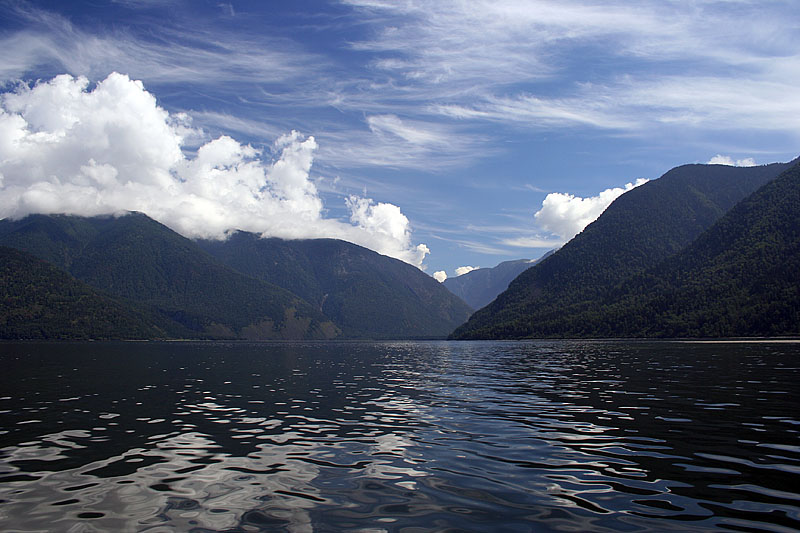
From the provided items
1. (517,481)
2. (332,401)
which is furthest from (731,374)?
(517,481)

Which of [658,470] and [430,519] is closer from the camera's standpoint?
[430,519]

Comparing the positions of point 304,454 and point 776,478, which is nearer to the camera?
point 776,478

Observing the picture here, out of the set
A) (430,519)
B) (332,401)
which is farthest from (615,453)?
(332,401)

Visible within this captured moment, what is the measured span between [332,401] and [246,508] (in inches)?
1048

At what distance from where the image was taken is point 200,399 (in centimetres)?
4309

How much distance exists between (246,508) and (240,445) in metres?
9.91

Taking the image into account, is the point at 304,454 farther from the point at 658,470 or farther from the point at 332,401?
the point at 332,401

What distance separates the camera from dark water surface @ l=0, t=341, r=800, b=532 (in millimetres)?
14352

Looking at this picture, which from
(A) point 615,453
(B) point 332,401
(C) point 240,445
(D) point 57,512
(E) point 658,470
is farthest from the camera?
(B) point 332,401

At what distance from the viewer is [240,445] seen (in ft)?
81.1

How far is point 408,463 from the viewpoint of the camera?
20.7 m

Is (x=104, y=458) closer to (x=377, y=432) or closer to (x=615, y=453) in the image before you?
(x=377, y=432)

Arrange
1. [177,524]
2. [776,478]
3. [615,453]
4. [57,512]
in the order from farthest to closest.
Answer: [615,453] → [776,478] → [57,512] → [177,524]

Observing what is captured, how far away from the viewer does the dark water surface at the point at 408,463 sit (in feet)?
47.1
